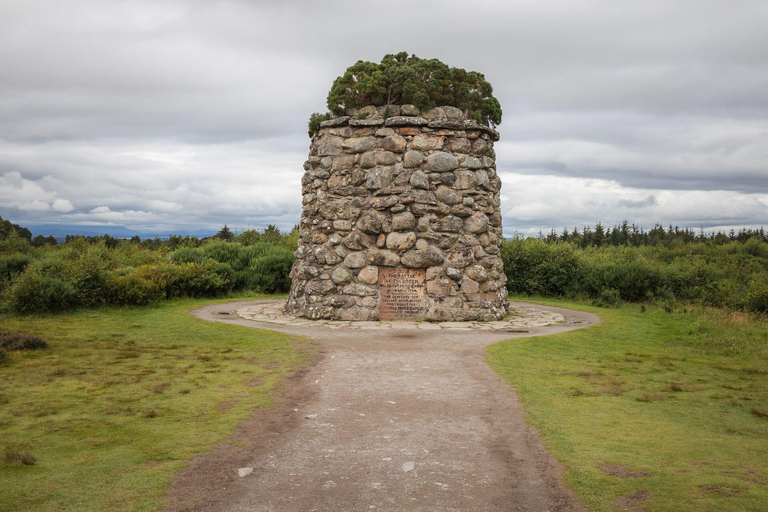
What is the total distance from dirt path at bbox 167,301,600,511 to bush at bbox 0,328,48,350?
4.53 m

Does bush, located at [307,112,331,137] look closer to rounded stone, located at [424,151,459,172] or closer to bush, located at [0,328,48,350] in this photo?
rounded stone, located at [424,151,459,172]

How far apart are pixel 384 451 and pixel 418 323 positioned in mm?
7452

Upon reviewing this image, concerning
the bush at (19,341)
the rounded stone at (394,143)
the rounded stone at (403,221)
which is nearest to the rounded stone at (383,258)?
the rounded stone at (403,221)

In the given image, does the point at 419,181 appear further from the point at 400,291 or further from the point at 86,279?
the point at 86,279

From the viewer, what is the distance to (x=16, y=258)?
15.2 meters

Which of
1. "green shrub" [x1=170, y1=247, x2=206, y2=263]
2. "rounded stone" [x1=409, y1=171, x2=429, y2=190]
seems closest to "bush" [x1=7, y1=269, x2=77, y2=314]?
"green shrub" [x1=170, y1=247, x2=206, y2=263]

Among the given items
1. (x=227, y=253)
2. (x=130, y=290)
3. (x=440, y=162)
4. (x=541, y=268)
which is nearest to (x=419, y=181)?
(x=440, y=162)

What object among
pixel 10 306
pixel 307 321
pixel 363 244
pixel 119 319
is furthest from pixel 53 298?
pixel 363 244

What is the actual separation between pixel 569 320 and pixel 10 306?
13511mm

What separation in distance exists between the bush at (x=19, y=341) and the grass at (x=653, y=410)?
745 cm

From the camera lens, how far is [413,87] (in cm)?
1267

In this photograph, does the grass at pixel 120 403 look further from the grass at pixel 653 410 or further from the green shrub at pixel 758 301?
the green shrub at pixel 758 301

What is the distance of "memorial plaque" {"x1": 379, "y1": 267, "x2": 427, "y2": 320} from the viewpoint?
12.5 metres

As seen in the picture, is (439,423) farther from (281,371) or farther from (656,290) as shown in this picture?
(656,290)
